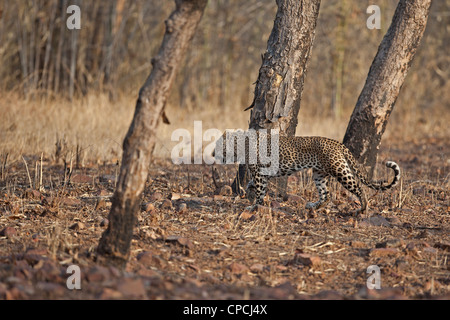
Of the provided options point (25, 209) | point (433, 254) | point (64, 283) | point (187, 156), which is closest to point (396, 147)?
point (187, 156)

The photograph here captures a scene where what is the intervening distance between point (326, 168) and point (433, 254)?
1.79 meters

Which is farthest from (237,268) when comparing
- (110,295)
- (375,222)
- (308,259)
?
(375,222)

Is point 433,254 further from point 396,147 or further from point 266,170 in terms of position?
point 396,147

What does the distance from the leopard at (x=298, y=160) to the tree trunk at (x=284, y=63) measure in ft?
0.70

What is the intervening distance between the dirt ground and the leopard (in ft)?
0.92

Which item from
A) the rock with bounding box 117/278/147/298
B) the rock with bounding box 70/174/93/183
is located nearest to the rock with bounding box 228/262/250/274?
the rock with bounding box 117/278/147/298

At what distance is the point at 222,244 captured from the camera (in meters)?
5.35

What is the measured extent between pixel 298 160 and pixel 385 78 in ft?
5.90

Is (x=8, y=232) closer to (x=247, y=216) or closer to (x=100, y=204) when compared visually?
(x=100, y=204)

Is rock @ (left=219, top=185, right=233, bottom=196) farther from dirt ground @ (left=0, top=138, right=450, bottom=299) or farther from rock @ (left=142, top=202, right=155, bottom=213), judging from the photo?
rock @ (left=142, top=202, right=155, bottom=213)

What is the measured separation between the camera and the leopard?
6.71m

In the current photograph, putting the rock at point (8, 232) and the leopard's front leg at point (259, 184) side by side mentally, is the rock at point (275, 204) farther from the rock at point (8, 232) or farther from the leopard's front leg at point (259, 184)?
the rock at point (8, 232)

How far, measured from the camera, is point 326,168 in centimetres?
677

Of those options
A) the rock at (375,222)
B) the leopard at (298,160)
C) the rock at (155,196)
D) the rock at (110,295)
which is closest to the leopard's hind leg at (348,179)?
the leopard at (298,160)
